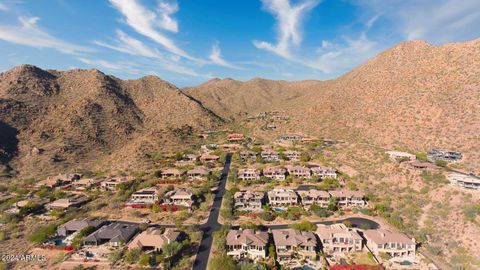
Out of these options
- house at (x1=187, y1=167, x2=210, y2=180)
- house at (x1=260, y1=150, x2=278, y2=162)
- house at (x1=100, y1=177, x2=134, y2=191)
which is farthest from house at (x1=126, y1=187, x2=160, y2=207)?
house at (x1=260, y1=150, x2=278, y2=162)

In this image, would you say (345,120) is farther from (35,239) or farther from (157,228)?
(35,239)

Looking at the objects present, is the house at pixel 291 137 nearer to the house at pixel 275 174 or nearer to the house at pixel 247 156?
the house at pixel 247 156

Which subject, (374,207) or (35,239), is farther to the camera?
(374,207)

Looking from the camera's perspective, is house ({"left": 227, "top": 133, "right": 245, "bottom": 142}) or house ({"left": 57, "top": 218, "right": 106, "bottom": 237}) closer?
house ({"left": 57, "top": 218, "right": 106, "bottom": 237})

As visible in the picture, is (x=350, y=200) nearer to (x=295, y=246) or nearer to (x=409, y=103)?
(x=295, y=246)

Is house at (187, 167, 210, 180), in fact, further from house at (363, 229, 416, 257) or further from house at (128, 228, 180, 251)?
house at (363, 229, 416, 257)

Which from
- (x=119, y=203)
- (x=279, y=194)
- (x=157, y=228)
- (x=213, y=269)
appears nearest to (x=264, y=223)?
(x=279, y=194)
